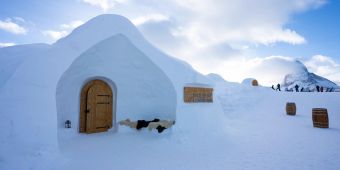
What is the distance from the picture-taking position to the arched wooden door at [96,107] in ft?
25.7

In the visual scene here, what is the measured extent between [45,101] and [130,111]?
13.1 feet

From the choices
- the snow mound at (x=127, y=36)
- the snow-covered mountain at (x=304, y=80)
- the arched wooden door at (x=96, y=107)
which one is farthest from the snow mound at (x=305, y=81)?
the arched wooden door at (x=96, y=107)

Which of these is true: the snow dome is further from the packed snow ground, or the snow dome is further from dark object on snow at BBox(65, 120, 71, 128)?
the packed snow ground

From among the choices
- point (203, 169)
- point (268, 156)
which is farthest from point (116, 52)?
point (268, 156)

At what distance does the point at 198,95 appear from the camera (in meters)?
8.51

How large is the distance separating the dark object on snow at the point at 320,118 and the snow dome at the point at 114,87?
283 inches

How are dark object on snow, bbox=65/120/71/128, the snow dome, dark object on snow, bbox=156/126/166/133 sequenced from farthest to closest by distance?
dark object on snow, bbox=156/126/166/133
the snow dome
dark object on snow, bbox=65/120/71/128

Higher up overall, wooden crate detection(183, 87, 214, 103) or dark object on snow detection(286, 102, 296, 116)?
wooden crate detection(183, 87, 214, 103)

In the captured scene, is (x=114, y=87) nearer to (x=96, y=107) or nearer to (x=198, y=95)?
(x=96, y=107)

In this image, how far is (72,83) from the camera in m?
7.40

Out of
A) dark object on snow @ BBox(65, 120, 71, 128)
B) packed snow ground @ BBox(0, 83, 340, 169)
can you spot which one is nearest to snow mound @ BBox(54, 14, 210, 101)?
packed snow ground @ BBox(0, 83, 340, 169)

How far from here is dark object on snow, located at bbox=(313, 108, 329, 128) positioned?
10.5 meters

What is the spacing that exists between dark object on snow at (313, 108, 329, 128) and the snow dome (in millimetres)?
7197

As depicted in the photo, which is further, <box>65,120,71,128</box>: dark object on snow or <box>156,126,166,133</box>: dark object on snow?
<box>156,126,166,133</box>: dark object on snow
